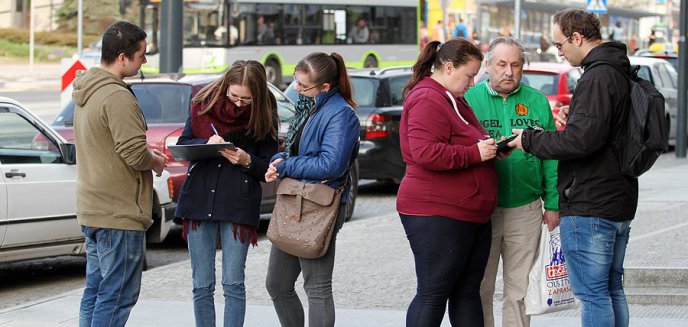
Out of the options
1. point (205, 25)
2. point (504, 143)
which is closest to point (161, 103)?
point (504, 143)

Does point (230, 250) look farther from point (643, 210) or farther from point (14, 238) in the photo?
point (643, 210)

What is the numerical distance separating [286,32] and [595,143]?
2916 centimetres

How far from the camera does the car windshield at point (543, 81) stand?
16.8 meters

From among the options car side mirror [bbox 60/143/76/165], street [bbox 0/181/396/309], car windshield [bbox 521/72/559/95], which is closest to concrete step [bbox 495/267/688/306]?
car side mirror [bbox 60/143/76/165]

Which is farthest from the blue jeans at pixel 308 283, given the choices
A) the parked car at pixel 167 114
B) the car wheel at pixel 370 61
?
the car wheel at pixel 370 61

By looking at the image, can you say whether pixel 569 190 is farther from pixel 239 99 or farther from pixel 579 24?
pixel 239 99

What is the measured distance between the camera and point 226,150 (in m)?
5.76

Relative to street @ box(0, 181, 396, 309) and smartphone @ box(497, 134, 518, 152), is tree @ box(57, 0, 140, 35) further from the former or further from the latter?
smartphone @ box(497, 134, 518, 152)

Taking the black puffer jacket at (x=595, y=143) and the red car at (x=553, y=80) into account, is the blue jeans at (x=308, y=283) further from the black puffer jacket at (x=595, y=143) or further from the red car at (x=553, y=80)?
the red car at (x=553, y=80)

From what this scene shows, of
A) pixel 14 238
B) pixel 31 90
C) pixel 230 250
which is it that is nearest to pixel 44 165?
pixel 14 238

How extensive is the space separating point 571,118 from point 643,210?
7.25 m

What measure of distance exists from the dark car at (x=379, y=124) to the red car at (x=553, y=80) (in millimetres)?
2638

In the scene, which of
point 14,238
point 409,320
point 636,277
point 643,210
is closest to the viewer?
point 409,320

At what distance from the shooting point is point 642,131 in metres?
5.17
